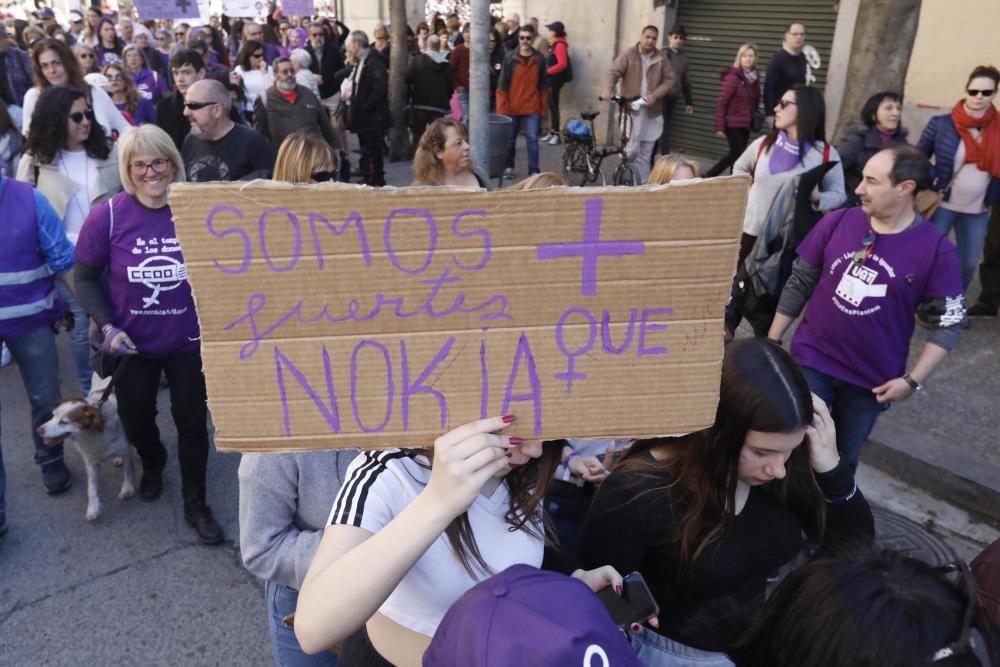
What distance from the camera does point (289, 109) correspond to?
7.96m

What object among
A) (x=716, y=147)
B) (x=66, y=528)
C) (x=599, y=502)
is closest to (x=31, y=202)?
(x=66, y=528)

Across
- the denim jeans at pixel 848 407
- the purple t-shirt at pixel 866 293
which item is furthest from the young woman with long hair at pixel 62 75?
the denim jeans at pixel 848 407

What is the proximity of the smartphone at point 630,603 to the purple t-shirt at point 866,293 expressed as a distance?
2.13m

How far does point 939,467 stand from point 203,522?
4088 mm

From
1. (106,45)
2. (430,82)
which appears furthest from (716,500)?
(106,45)

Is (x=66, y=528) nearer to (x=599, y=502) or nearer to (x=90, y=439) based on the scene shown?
(x=90, y=439)

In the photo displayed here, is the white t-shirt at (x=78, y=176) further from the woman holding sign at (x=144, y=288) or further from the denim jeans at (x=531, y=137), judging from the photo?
the denim jeans at (x=531, y=137)

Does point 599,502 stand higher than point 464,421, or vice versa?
point 464,421

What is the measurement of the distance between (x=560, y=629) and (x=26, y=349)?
3857mm

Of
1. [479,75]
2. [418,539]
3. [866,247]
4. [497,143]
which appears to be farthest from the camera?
[497,143]

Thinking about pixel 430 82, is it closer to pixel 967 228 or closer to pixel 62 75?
pixel 62 75

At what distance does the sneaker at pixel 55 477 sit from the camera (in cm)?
445

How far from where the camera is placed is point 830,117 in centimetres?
1085

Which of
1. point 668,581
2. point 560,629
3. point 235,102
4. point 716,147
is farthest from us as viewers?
point 716,147
